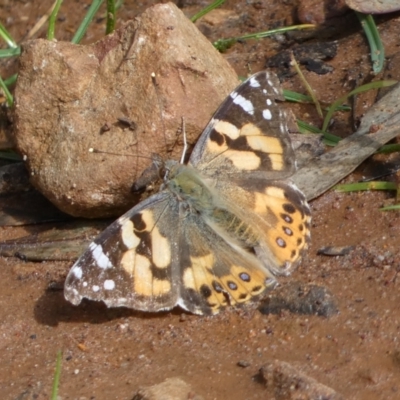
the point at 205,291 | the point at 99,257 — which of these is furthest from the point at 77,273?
the point at 205,291

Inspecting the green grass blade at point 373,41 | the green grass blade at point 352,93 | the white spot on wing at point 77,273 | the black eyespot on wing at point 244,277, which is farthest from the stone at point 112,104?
the green grass blade at point 373,41

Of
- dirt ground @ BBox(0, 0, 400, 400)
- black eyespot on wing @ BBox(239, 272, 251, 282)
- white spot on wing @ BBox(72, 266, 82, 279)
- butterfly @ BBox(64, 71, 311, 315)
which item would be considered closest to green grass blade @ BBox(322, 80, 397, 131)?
dirt ground @ BBox(0, 0, 400, 400)

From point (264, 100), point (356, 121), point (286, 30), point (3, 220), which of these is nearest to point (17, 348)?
point (3, 220)

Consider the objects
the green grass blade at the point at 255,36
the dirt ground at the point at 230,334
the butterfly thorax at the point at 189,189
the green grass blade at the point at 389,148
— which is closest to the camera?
the dirt ground at the point at 230,334

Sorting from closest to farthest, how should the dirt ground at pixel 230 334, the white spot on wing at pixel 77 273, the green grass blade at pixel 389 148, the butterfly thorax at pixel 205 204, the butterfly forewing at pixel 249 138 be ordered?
the dirt ground at pixel 230 334
the white spot on wing at pixel 77 273
the butterfly thorax at pixel 205 204
the butterfly forewing at pixel 249 138
the green grass blade at pixel 389 148

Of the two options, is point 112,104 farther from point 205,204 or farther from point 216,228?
point 216,228

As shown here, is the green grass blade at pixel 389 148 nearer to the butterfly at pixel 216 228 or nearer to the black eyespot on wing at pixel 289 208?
the butterfly at pixel 216 228

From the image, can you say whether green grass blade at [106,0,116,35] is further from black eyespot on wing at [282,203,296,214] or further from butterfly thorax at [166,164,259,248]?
black eyespot on wing at [282,203,296,214]

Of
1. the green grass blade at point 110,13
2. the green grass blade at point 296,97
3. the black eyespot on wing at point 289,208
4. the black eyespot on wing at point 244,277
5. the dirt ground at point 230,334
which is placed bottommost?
the dirt ground at point 230,334
